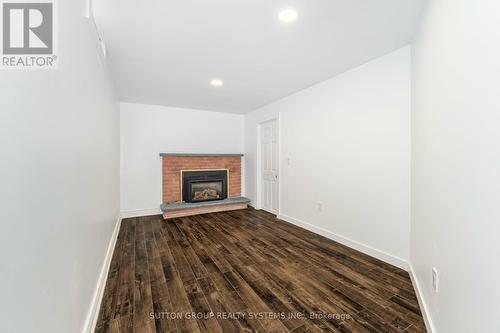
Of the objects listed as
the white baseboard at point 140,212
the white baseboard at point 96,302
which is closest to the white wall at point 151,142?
the white baseboard at point 140,212

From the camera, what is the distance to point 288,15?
1703 mm

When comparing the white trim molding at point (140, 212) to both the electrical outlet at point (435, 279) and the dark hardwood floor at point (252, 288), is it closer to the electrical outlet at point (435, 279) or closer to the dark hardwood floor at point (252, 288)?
the dark hardwood floor at point (252, 288)

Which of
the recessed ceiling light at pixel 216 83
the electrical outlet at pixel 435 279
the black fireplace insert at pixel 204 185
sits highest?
the recessed ceiling light at pixel 216 83

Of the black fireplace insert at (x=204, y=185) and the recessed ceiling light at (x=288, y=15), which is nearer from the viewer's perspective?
the recessed ceiling light at (x=288, y=15)

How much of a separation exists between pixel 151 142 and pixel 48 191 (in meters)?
3.84

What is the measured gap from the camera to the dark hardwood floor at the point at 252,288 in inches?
57.8

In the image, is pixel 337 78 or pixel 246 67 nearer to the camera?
pixel 246 67

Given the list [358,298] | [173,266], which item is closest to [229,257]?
[173,266]

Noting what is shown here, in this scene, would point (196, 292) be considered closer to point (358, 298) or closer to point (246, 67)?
point (358, 298)

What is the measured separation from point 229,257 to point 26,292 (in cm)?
198

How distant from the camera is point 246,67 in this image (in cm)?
267

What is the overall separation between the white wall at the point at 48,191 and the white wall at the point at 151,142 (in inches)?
119

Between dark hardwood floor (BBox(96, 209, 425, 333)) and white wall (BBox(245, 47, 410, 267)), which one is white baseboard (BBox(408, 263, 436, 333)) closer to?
dark hardwood floor (BBox(96, 209, 425, 333))

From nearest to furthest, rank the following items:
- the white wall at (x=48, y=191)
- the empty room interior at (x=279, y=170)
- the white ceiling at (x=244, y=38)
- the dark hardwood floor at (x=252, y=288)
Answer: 1. the white wall at (x=48, y=191)
2. the empty room interior at (x=279, y=170)
3. the dark hardwood floor at (x=252, y=288)
4. the white ceiling at (x=244, y=38)
